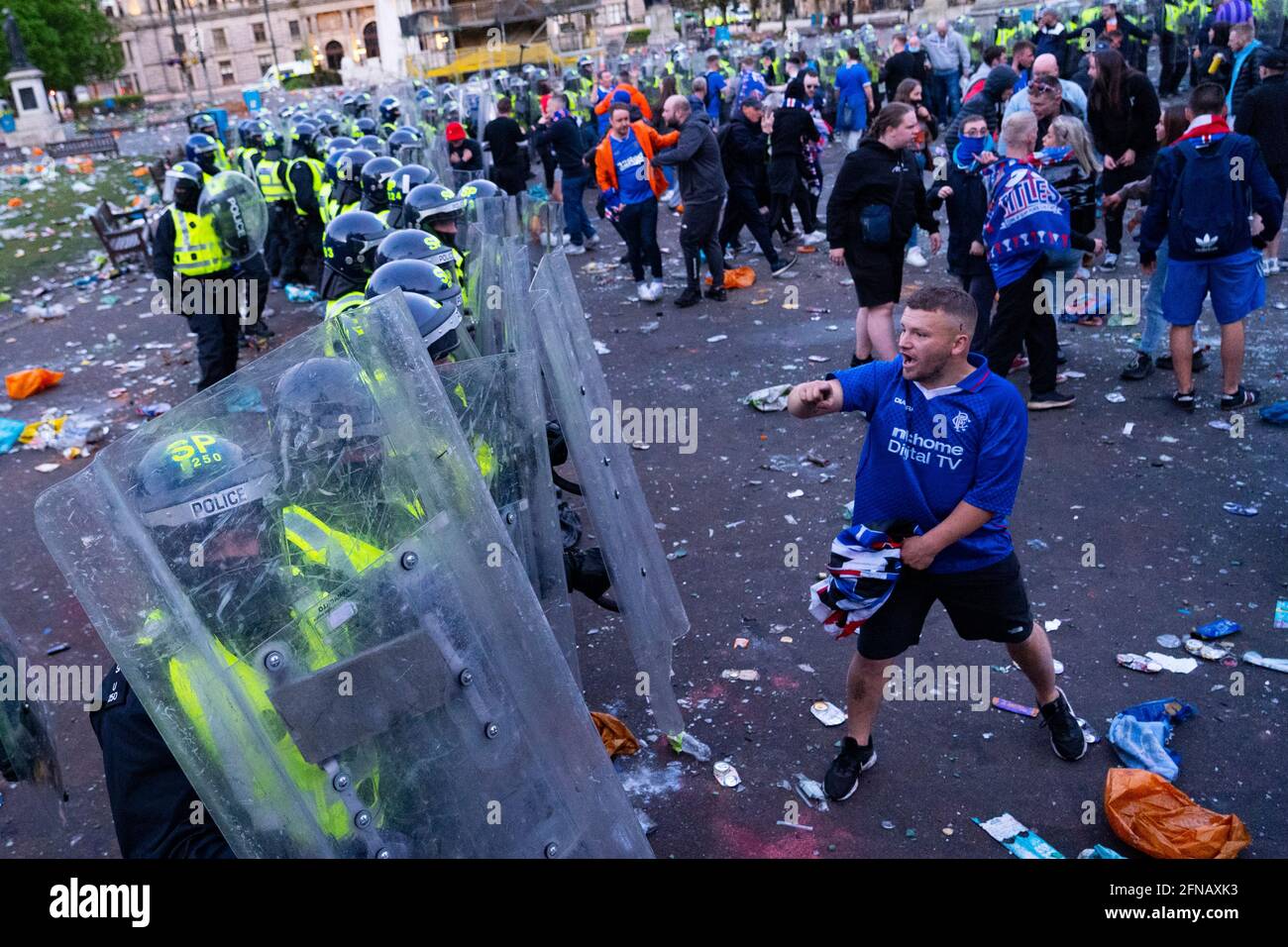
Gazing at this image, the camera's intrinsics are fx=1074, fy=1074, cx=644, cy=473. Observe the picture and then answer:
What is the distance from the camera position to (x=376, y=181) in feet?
27.2

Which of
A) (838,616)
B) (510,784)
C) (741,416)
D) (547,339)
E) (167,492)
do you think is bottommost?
(741,416)

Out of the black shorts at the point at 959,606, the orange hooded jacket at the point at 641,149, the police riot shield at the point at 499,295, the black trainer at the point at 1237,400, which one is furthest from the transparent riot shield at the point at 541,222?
the black trainer at the point at 1237,400

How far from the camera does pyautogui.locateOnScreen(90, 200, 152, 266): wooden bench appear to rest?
14.8 meters

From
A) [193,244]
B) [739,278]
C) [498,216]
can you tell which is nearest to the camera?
[498,216]

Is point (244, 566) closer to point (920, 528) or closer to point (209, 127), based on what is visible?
point (920, 528)

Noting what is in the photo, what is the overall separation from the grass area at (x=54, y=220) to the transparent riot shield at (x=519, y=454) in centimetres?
1373

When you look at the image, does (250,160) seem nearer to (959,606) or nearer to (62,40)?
(959,606)

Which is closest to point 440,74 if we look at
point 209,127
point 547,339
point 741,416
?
point 209,127

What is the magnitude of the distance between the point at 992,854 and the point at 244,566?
98.4 inches

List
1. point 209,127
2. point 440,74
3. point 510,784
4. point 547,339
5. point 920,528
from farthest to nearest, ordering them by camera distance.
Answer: point 440,74, point 209,127, point 547,339, point 920,528, point 510,784

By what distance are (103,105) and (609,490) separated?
62.6 meters

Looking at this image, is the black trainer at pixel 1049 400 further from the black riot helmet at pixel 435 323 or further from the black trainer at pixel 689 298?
the black riot helmet at pixel 435 323

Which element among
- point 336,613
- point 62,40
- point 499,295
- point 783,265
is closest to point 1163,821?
point 336,613

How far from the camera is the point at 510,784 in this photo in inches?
94.9
